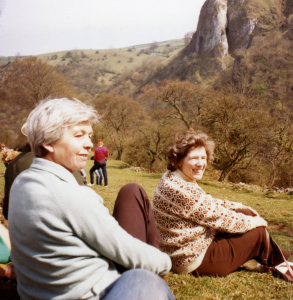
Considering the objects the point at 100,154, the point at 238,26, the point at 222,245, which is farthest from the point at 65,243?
the point at 238,26

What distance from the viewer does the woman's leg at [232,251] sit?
2500 mm

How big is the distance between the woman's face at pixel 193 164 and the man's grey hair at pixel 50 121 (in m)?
1.28

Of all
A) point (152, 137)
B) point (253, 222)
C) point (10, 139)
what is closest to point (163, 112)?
point (152, 137)

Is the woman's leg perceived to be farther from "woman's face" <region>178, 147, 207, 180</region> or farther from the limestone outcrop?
the limestone outcrop

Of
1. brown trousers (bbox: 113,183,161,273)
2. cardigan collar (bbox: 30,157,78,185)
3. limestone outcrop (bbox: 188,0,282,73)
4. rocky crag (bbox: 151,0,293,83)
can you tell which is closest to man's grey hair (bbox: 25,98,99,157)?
cardigan collar (bbox: 30,157,78,185)

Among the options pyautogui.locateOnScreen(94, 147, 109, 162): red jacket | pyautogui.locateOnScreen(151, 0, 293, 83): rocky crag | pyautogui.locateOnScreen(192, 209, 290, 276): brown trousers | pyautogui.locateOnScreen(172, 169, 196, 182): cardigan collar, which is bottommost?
pyautogui.locateOnScreen(94, 147, 109, 162): red jacket

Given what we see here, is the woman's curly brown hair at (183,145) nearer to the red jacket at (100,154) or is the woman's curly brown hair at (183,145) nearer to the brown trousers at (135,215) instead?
the brown trousers at (135,215)

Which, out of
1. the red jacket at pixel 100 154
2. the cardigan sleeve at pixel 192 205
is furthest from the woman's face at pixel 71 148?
the red jacket at pixel 100 154

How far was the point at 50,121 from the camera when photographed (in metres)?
1.45

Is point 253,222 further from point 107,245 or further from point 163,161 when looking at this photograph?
point 163,161

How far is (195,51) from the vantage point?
87062mm

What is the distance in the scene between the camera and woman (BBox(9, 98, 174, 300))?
1223mm

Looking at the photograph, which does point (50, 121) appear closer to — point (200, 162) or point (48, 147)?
point (48, 147)

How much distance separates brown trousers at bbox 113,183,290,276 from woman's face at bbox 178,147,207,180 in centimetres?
57
